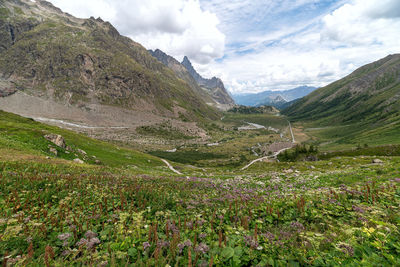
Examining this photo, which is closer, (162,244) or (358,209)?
(162,244)

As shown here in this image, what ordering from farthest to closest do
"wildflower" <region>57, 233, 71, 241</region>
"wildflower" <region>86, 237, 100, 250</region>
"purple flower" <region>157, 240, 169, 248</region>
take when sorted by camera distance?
"wildflower" <region>57, 233, 71, 241</region> < "purple flower" <region>157, 240, 169, 248</region> < "wildflower" <region>86, 237, 100, 250</region>

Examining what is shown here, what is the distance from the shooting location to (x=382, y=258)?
13.6ft

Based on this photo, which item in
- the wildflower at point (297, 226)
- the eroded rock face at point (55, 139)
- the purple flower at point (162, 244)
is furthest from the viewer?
the eroded rock face at point (55, 139)

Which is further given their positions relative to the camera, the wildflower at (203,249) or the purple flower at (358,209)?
the purple flower at (358,209)

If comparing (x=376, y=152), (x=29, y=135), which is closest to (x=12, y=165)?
(x=29, y=135)

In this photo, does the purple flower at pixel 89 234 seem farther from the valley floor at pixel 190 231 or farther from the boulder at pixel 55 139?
the boulder at pixel 55 139

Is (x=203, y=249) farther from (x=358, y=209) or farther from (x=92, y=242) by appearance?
(x=358, y=209)

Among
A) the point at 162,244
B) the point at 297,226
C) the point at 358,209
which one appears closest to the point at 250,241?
the point at 297,226

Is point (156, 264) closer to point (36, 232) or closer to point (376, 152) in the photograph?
point (36, 232)

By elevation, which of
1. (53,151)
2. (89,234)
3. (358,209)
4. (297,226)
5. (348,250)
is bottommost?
(53,151)

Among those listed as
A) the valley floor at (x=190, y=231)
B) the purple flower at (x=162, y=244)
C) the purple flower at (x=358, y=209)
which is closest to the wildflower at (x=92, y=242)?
the valley floor at (x=190, y=231)

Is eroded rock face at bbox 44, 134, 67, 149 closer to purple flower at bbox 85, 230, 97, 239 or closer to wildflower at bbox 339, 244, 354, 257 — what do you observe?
purple flower at bbox 85, 230, 97, 239

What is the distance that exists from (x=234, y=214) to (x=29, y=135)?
51.2 metres

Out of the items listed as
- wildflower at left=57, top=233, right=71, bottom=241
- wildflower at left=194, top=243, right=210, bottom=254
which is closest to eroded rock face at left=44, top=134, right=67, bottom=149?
wildflower at left=57, top=233, right=71, bottom=241
